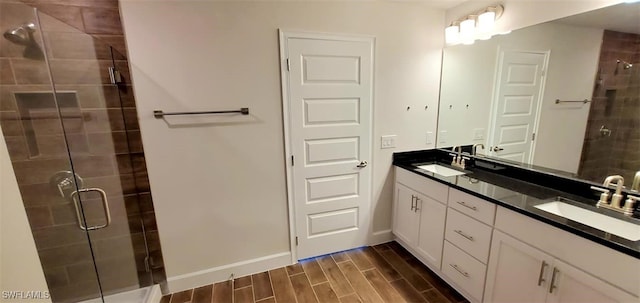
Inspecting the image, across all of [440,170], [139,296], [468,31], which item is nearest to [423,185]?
[440,170]

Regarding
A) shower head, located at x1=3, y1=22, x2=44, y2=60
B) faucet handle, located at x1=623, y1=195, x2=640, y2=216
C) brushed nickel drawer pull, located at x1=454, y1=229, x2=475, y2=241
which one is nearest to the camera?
shower head, located at x1=3, y1=22, x2=44, y2=60

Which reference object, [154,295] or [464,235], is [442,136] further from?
[154,295]

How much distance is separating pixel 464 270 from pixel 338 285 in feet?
3.22

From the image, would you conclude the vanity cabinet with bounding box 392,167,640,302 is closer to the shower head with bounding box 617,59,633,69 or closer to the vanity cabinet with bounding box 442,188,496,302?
the vanity cabinet with bounding box 442,188,496,302

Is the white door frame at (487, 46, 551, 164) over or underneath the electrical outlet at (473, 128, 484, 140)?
over

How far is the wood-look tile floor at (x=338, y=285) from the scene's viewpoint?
2021 mm

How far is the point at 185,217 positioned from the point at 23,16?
149 cm

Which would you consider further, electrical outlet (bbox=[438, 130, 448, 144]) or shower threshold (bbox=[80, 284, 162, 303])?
electrical outlet (bbox=[438, 130, 448, 144])

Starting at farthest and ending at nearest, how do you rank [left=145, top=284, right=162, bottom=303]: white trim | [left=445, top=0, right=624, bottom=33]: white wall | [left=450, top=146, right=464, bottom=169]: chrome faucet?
[left=450, top=146, right=464, bottom=169]: chrome faucet → [left=145, top=284, right=162, bottom=303]: white trim → [left=445, top=0, right=624, bottom=33]: white wall

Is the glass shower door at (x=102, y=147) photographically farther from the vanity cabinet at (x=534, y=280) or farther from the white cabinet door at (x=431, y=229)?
the vanity cabinet at (x=534, y=280)

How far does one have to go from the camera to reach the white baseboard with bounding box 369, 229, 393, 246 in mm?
2721

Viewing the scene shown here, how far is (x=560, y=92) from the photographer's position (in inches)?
71.4

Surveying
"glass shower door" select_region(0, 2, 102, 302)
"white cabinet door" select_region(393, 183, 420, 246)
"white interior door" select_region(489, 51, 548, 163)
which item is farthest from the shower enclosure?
"white interior door" select_region(489, 51, 548, 163)

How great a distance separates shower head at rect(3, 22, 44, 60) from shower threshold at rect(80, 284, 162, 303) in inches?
68.4
